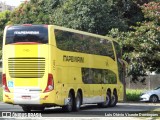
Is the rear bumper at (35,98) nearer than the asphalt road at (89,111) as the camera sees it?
No

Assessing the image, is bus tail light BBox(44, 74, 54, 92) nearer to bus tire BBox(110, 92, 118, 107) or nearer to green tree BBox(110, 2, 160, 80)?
bus tire BBox(110, 92, 118, 107)

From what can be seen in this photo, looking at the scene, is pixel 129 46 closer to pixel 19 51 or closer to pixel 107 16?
pixel 107 16

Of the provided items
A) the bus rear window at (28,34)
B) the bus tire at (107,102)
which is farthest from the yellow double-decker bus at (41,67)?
the bus tire at (107,102)

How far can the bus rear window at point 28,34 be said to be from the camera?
20.0 metres

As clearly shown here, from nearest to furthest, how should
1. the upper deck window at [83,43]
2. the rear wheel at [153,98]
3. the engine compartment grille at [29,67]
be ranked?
1. the engine compartment grille at [29,67]
2. the upper deck window at [83,43]
3. the rear wheel at [153,98]

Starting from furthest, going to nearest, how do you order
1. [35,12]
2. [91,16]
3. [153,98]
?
[35,12] → [153,98] → [91,16]

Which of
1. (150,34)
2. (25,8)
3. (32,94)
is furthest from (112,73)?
(25,8)

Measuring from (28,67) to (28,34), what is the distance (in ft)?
4.72

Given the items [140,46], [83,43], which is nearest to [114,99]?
[140,46]

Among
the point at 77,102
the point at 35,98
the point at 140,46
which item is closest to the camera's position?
the point at 35,98

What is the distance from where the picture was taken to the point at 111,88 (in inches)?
1076

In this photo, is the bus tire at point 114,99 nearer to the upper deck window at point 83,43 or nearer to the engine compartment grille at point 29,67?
the upper deck window at point 83,43

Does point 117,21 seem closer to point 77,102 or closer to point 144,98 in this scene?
point 144,98

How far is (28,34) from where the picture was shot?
20.2m
